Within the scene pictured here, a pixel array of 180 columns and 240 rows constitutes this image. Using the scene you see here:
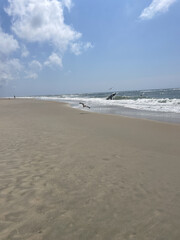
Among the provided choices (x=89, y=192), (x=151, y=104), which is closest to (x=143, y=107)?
(x=151, y=104)

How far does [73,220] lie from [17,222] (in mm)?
765

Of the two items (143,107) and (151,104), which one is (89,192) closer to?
(143,107)

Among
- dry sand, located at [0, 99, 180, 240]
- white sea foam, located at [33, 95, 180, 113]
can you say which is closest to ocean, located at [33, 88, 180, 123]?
white sea foam, located at [33, 95, 180, 113]

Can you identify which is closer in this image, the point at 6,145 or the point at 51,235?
the point at 51,235

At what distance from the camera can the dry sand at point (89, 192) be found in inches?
89.1

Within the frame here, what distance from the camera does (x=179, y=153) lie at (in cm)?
524

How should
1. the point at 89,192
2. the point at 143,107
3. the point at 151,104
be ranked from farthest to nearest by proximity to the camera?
1. the point at 151,104
2. the point at 143,107
3. the point at 89,192

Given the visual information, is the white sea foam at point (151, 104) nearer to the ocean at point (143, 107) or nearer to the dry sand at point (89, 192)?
the ocean at point (143, 107)

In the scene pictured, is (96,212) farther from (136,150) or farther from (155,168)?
(136,150)

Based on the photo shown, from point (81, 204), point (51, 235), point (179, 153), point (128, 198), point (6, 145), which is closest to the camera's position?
point (51, 235)

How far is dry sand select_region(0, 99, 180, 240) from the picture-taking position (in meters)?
2.26

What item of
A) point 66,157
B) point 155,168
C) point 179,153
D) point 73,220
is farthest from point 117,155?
point 73,220

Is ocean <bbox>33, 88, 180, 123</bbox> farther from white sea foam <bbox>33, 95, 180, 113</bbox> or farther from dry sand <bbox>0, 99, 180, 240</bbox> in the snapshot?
dry sand <bbox>0, 99, 180, 240</bbox>

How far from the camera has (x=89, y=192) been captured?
10.2 ft
